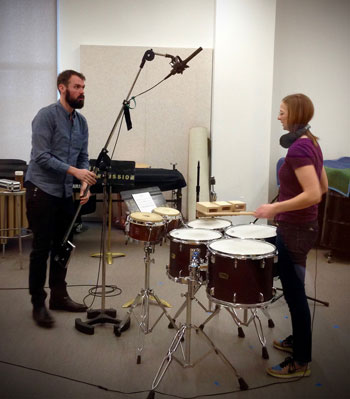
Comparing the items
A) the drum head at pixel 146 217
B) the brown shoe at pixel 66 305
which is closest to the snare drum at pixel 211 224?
the drum head at pixel 146 217

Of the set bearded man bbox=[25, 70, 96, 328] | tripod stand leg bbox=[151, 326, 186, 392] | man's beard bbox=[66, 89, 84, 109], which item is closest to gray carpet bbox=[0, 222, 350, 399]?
tripod stand leg bbox=[151, 326, 186, 392]

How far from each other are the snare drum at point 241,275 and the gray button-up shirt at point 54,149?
1261 mm

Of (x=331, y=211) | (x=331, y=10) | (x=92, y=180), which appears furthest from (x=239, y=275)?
(x=331, y=10)

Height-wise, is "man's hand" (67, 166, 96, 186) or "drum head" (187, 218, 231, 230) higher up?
"man's hand" (67, 166, 96, 186)

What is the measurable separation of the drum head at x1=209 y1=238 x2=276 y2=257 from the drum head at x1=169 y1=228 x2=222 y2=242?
5.0 inches

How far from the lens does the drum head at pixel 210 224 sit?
10.4ft

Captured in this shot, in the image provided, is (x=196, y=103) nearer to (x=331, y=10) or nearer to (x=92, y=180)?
(x=331, y=10)

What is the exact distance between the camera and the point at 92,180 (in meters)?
3.27

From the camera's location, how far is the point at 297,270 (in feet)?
8.71

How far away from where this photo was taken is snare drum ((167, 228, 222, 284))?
2873 millimetres

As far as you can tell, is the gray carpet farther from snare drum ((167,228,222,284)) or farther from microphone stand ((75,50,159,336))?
snare drum ((167,228,222,284))

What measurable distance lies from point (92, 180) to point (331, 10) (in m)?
4.80

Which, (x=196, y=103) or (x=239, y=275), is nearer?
(x=239, y=275)

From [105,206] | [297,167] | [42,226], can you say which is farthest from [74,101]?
[297,167]
